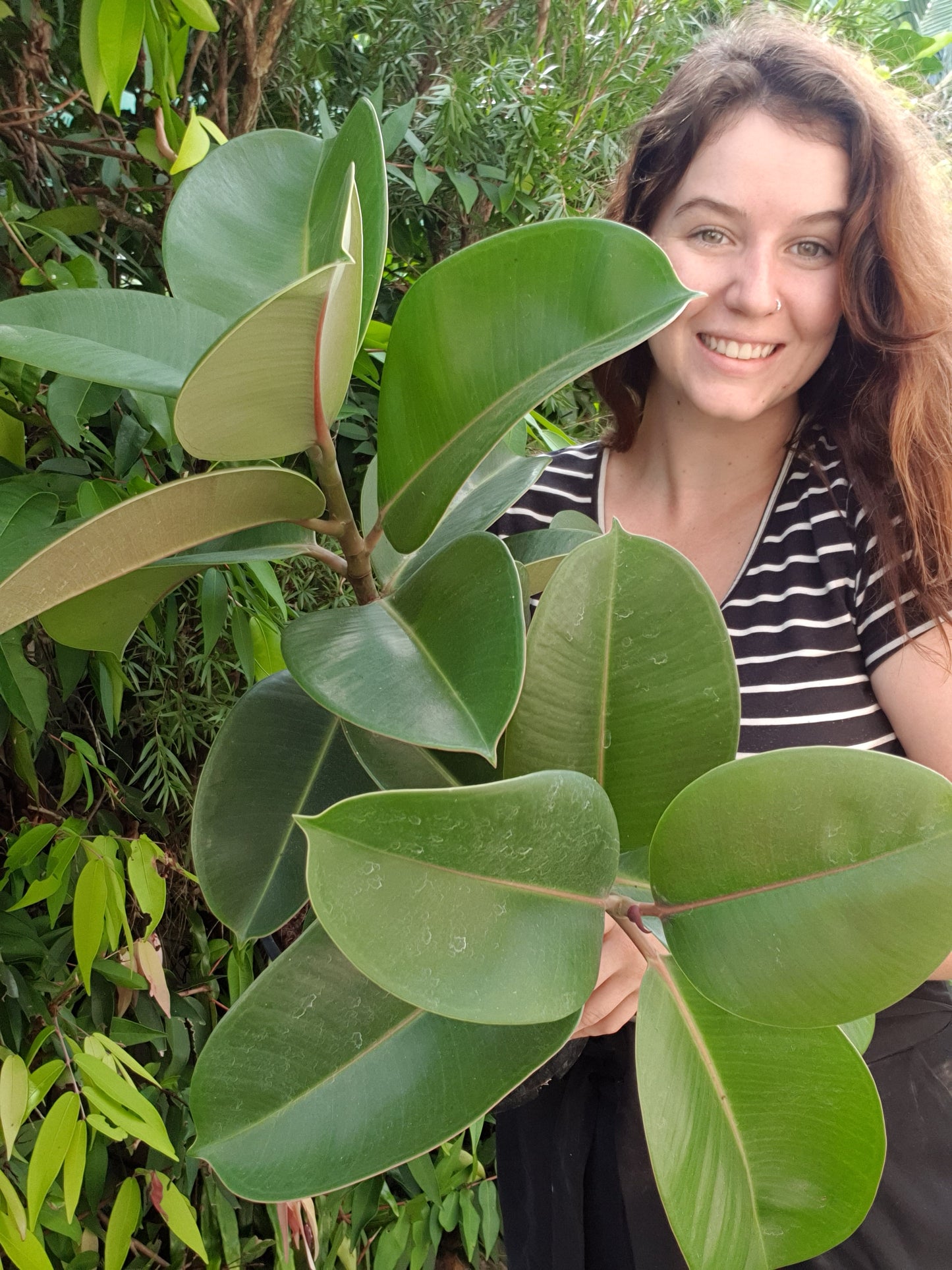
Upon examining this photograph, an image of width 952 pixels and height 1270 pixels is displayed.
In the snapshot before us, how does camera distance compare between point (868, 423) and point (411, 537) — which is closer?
point (411, 537)

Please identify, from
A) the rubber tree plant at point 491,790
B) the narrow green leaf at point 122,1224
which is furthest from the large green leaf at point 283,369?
the narrow green leaf at point 122,1224

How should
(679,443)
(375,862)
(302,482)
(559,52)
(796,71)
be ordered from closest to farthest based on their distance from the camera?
(375,862), (302,482), (796,71), (679,443), (559,52)

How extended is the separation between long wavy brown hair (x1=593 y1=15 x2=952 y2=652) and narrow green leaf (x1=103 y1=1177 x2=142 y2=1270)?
862mm

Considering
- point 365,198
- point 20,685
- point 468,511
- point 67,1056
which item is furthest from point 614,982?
point 67,1056

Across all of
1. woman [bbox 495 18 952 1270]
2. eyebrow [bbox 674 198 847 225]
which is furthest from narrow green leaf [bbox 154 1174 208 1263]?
eyebrow [bbox 674 198 847 225]

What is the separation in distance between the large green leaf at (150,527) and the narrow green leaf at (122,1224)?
75cm

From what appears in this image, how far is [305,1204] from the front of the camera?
872 mm

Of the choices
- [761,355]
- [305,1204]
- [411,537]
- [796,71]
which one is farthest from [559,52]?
[305,1204]

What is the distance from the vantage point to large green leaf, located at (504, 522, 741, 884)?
321 mm

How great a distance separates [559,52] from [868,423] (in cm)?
70

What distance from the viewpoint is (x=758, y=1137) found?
12.2 inches

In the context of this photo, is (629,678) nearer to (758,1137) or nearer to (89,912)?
(758,1137)

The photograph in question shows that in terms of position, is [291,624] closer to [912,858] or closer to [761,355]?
[912,858]

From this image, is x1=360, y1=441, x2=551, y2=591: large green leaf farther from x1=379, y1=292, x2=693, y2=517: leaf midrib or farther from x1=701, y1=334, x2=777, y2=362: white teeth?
x1=701, y1=334, x2=777, y2=362: white teeth
